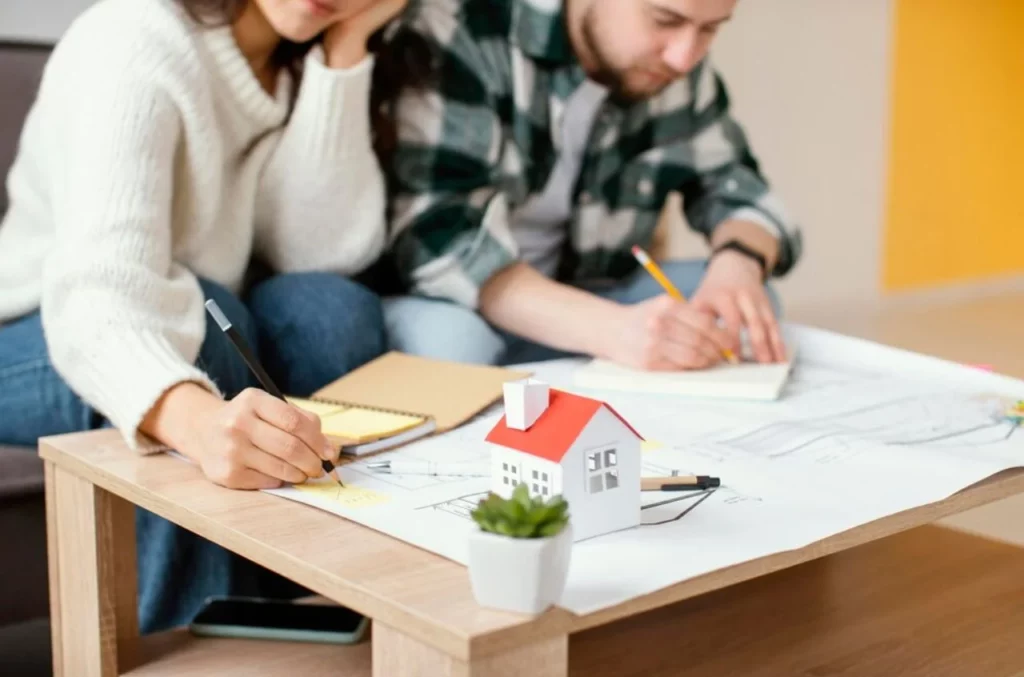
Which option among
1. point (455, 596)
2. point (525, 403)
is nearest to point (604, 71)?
point (525, 403)

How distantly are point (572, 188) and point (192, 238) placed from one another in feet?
1.62

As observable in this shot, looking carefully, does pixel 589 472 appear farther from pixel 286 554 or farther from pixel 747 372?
pixel 747 372

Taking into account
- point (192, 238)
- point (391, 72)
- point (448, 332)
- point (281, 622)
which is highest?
point (391, 72)

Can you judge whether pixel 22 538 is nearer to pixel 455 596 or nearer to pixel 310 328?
pixel 310 328

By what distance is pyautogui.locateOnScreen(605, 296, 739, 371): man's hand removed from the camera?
42.1 inches

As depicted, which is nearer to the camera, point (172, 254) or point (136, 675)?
point (136, 675)

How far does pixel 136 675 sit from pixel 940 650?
54 centimetres

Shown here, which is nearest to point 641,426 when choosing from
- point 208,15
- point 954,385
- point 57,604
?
point 954,385

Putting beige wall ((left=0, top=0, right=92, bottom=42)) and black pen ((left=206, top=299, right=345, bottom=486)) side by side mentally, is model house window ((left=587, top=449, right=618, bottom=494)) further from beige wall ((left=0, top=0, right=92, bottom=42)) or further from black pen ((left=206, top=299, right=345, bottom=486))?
beige wall ((left=0, top=0, right=92, bottom=42))

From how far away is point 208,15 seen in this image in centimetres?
110

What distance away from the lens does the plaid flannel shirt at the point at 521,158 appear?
4.24 ft

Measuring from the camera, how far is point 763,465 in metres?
0.80

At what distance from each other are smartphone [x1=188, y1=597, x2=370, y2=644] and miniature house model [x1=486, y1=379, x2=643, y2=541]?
0.75 ft

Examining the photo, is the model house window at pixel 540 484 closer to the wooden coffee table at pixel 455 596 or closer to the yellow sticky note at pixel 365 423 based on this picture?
the wooden coffee table at pixel 455 596
